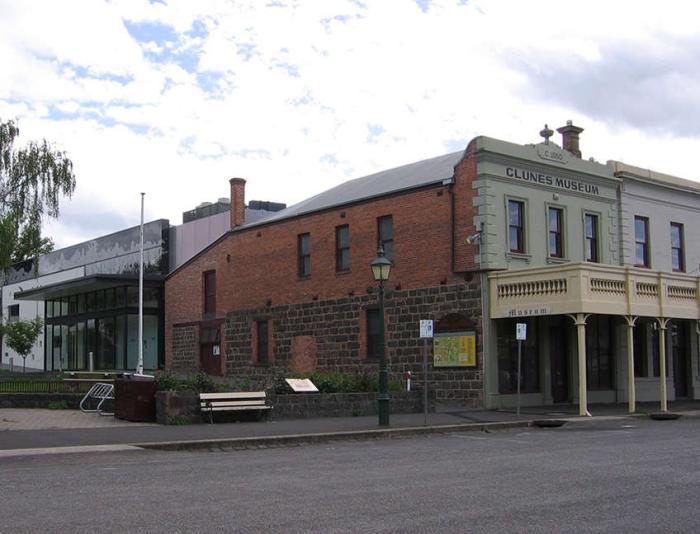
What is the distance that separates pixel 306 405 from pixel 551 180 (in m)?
12.5

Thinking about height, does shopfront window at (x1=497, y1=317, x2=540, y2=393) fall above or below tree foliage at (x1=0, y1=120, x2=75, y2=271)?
below

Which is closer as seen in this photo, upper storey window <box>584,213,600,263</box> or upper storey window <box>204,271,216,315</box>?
upper storey window <box>584,213,600,263</box>

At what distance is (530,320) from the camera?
29.0m

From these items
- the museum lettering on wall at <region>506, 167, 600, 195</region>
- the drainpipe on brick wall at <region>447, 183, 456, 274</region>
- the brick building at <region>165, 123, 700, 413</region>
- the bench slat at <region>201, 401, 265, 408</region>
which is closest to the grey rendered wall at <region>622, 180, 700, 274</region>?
the brick building at <region>165, 123, 700, 413</region>

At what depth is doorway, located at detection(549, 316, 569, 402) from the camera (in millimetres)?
29562

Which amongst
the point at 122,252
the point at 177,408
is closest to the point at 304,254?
the point at 177,408

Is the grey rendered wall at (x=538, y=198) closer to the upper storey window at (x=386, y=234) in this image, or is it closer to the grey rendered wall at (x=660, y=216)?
the grey rendered wall at (x=660, y=216)

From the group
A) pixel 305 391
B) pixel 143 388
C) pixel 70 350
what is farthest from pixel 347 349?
pixel 70 350

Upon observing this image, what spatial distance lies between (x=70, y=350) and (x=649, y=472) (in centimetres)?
4196

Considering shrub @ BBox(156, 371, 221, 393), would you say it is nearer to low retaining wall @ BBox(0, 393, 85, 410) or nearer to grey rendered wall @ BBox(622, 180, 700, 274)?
low retaining wall @ BBox(0, 393, 85, 410)

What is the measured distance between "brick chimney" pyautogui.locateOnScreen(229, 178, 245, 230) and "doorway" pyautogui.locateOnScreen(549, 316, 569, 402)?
52.6 ft

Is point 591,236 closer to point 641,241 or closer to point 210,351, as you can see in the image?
point 641,241

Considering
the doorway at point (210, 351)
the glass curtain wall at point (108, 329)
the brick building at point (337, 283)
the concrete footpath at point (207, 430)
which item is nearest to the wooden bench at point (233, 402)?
the concrete footpath at point (207, 430)

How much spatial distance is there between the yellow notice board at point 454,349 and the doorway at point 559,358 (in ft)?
12.0
